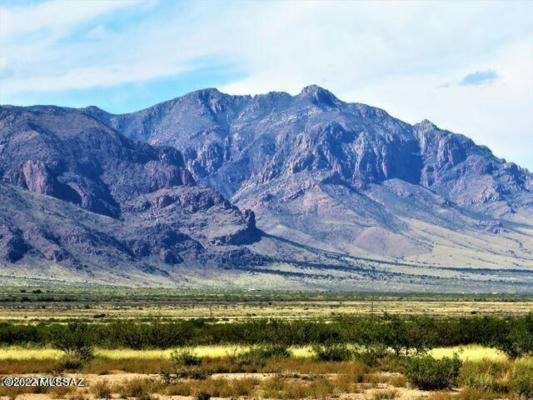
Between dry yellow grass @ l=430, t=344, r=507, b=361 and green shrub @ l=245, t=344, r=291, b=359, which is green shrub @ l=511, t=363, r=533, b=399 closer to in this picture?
dry yellow grass @ l=430, t=344, r=507, b=361

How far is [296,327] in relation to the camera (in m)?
57.5

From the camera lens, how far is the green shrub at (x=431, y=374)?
123 ft

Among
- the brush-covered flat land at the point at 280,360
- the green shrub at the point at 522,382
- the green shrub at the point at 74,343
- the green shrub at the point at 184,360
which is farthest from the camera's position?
the green shrub at the point at 74,343

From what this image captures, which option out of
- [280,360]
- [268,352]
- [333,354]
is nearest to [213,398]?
[280,360]

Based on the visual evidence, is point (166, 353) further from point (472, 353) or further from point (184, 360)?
point (472, 353)

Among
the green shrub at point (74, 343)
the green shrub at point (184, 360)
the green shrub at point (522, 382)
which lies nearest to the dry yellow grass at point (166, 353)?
the green shrub at point (74, 343)

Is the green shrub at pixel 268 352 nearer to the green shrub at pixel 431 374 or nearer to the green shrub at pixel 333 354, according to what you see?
the green shrub at pixel 333 354

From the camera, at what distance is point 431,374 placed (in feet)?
123

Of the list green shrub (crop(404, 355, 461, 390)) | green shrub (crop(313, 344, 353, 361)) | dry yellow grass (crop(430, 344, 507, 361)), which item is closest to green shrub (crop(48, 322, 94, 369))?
green shrub (crop(313, 344, 353, 361))

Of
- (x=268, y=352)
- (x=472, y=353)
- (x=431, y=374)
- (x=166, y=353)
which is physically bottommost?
(x=472, y=353)

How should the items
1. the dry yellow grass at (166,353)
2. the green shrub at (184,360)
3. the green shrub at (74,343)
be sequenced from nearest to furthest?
the green shrub at (184,360) < the green shrub at (74,343) < the dry yellow grass at (166,353)

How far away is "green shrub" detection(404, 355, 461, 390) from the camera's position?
3744 centimetres


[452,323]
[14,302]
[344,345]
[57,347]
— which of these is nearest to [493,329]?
[452,323]

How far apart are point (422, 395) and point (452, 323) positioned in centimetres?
2617
